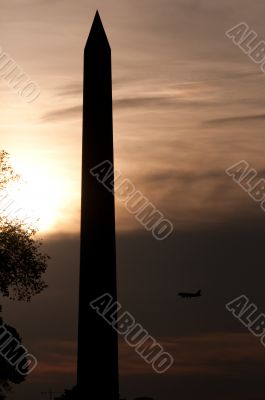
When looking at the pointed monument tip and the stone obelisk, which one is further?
the pointed monument tip

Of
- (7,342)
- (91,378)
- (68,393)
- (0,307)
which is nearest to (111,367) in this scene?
(91,378)

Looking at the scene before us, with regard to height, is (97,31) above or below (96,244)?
above

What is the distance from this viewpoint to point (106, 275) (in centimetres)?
3672

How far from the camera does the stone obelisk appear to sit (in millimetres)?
36312

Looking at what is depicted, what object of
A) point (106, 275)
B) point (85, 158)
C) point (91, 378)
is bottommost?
point (91, 378)

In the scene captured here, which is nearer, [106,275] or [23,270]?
[106,275]

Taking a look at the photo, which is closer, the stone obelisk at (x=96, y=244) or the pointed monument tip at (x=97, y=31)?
the stone obelisk at (x=96, y=244)

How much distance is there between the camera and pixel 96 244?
121 feet

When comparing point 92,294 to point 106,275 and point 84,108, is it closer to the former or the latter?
point 106,275

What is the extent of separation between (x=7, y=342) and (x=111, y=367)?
1346 inches

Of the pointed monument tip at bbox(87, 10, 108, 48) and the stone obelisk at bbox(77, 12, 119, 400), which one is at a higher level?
the pointed monument tip at bbox(87, 10, 108, 48)

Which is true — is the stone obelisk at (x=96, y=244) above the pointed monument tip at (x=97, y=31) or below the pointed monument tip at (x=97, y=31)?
below

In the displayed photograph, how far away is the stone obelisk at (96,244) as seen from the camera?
119 feet

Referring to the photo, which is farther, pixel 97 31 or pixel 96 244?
pixel 97 31
